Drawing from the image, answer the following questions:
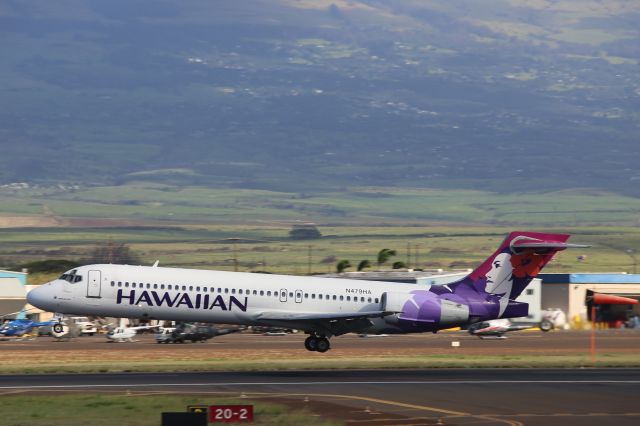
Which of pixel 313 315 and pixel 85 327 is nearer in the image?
pixel 313 315

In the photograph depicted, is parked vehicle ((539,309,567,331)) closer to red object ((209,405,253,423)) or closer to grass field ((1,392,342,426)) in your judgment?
grass field ((1,392,342,426))

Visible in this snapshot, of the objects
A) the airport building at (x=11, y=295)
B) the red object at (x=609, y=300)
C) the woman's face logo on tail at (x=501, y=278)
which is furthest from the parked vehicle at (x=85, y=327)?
the red object at (x=609, y=300)

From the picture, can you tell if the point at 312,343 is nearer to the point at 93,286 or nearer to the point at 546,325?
the point at 93,286

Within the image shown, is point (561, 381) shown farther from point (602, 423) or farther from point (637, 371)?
point (602, 423)

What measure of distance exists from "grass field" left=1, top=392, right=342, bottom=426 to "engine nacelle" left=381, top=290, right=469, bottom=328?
60.1 feet

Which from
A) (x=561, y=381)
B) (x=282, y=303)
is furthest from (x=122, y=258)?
(x=561, y=381)

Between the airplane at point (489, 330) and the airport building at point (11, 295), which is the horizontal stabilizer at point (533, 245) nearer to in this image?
the airplane at point (489, 330)

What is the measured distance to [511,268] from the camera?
62375 millimetres

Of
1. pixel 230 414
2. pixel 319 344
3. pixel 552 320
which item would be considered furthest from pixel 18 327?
pixel 230 414

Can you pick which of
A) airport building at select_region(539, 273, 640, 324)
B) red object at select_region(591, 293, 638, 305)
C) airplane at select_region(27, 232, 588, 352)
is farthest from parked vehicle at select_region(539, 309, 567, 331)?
airplane at select_region(27, 232, 588, 352)

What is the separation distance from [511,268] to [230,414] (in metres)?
28.2

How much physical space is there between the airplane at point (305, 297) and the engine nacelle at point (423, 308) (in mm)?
49

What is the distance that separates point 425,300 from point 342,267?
3668 inches

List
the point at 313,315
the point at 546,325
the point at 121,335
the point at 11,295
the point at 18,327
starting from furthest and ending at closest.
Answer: the point at 11,295 < the point at 546,325 < the point at 18,327 < the point at 121,335 < the point at 313,315
